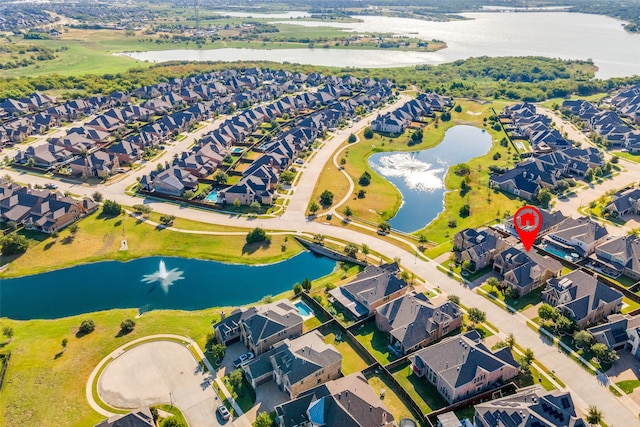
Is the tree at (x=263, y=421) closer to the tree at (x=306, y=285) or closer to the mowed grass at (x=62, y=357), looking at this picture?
the mowed grass at (x=62, y=357)

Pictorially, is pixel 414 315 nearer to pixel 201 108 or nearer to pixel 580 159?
pixel 580 159

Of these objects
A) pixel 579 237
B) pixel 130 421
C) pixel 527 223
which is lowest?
pixel 527 223

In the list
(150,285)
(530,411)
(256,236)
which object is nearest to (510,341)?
(530,411)

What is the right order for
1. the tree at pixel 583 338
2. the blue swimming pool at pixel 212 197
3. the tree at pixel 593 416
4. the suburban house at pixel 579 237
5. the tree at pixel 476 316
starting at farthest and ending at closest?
the blue swimming pool at pixel 212 197, the suburban house at pixel 579 237, the tree at pixel 476 316, the tree at pixel 583 338, the tree at pixel 593 416

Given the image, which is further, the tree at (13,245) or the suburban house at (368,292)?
the tree at (13,245)

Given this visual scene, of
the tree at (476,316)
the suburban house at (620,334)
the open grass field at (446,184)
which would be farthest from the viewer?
the open grass field at (446,184)

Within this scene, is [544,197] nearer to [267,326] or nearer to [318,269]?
[318,269]

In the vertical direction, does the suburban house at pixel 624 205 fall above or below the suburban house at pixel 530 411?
below

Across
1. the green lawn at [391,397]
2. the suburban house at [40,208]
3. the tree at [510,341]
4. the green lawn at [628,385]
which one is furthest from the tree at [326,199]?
the green lawn at [628,385]
